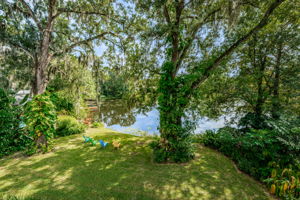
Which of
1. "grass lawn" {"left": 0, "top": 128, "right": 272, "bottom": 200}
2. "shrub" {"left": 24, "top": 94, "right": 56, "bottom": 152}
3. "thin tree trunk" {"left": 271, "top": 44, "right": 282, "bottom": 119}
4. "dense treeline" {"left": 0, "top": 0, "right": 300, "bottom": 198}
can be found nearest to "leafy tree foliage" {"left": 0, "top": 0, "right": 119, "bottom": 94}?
"dense treeline" {"left": 0, "top": 0, "right": 300, "bottom": 198}

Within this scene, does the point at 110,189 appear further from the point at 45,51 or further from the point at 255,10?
the point at 255,10

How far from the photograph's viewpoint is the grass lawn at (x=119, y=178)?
9.09 feet

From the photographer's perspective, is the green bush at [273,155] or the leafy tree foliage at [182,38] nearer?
the green bush at [273,155]

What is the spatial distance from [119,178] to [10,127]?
463 centimetres

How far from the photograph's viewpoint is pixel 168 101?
4.04m

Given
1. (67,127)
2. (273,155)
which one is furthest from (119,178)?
(67,127)

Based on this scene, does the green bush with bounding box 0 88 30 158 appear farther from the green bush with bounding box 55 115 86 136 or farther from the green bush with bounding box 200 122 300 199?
the green bush with bounding box 200 122 300 199

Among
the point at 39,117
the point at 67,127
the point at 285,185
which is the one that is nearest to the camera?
the point at 285,185

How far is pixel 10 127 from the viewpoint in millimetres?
4680

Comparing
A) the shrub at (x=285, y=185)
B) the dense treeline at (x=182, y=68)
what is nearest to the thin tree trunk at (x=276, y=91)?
the dense treeline at (x=182, y=68)

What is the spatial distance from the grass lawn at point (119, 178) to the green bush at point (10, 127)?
0.56 m

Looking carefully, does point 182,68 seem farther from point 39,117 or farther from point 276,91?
point 39,117

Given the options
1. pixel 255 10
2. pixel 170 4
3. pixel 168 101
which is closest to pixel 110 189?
pixel 168 101

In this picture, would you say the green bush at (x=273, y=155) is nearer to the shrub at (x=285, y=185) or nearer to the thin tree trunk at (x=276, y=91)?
the shrub at (x=285, y=185)
